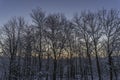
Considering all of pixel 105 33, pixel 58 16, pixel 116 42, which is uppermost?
pixel 58 16

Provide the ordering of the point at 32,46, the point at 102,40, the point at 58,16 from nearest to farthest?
the point at 102,40 → the point at 58,16 → the point at 32,46

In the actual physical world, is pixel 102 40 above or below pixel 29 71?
above

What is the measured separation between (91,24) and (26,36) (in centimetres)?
1324

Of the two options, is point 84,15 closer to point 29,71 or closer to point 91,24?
point 91,24

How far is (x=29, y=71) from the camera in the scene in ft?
89.3

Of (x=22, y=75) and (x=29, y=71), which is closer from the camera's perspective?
(x=29, y=71)

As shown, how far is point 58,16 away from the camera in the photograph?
28609 mm

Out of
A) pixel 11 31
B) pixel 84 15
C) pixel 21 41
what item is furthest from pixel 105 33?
pixel 11 31

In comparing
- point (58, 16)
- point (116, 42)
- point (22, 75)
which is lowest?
point (22, 75)

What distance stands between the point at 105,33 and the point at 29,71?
15792 millimetres

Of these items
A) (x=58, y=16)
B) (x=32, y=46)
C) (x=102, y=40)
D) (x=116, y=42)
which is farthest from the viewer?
(x=32, y=46)

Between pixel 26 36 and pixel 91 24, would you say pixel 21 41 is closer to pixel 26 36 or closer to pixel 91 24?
pixel 26 36

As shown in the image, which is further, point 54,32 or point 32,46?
point 32,46

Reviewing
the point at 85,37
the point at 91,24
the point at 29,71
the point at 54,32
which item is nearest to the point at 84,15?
the point at 91,24
